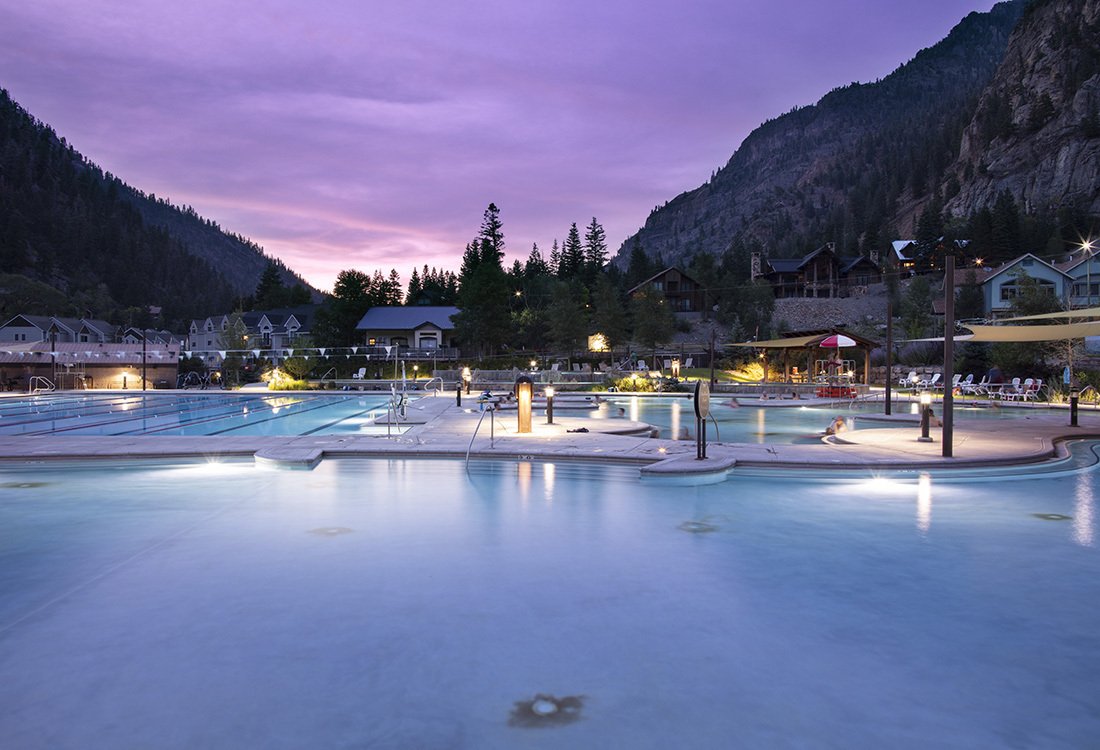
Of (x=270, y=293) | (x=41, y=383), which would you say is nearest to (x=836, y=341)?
(x=41, y=383)

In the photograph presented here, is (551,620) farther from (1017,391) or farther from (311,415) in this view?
(1017,391)

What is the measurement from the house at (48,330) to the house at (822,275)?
72.7 m

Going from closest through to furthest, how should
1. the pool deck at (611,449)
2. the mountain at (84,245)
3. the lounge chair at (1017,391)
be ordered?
the pool deck at (611,449) → the lounge chair at (1017,391) → the mountain at (84,245)

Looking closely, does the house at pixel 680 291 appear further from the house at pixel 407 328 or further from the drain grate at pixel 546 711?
the drain grate at pixel 546 711

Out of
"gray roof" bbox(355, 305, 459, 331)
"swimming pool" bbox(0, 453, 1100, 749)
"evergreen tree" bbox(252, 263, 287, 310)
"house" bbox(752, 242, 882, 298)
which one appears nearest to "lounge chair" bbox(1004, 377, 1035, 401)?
"swimming pool" bbox(0, 453, 1100, 749)

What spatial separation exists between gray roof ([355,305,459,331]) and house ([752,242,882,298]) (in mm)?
38862

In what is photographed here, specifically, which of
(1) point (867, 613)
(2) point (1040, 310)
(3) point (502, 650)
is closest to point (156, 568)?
(3) point (502, 650)

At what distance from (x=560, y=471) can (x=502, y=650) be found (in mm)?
6734

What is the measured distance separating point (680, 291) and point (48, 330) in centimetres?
6486

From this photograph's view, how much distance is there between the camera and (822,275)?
3204 inches

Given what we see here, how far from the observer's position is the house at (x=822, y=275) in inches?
3172

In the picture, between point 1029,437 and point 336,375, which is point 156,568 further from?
point 336,375

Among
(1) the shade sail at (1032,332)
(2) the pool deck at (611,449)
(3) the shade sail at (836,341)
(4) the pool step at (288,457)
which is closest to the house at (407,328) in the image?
(3) the shade sail at (836,341)

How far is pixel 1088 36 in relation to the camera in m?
101
